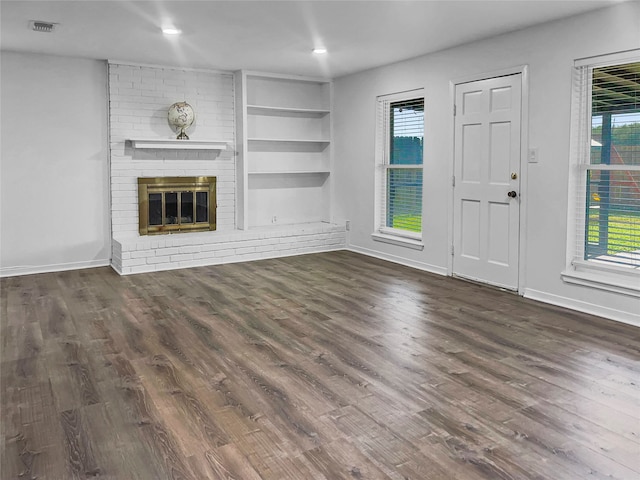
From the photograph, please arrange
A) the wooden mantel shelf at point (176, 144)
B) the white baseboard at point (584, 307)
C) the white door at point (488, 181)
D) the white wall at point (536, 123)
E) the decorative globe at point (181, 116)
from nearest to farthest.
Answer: the white baseboard at point (584, 307)
the white wall at point (536, 123)
the white door at point (488, 181)
the wooden mantel shelf at point (176, 144)
the decorative globe at point (181, 116)

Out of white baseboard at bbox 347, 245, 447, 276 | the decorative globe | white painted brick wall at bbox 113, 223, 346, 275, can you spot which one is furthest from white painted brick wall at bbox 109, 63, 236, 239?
white baseboard at bbox 347, 245, 447, 276

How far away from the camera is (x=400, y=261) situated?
6496mm

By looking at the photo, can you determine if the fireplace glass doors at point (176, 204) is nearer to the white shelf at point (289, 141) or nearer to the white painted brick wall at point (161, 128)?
the white painted brick wall at point (161, 128)

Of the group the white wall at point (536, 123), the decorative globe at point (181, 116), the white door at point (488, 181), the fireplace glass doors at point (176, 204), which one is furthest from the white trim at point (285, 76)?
the white door at point (488, 181)

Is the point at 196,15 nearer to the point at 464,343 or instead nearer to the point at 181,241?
the point at 181,241

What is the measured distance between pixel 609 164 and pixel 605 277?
88cm

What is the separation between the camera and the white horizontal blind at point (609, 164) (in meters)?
4.06

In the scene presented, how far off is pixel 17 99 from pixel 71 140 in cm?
65

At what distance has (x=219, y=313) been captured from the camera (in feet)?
14.5

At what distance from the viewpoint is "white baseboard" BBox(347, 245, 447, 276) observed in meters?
5.92

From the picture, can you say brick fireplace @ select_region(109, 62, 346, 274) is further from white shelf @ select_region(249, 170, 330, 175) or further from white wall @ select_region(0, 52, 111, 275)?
white shelf @ select_region(249, 170, 330, 175)

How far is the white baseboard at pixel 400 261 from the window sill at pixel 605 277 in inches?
60.4

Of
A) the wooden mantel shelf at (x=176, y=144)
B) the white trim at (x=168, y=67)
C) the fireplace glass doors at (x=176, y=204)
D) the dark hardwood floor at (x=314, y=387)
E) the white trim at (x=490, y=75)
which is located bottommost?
the dark hardwood floor at (x=314, y=387)

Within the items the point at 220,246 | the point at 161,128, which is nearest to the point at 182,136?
the point at 161,128
